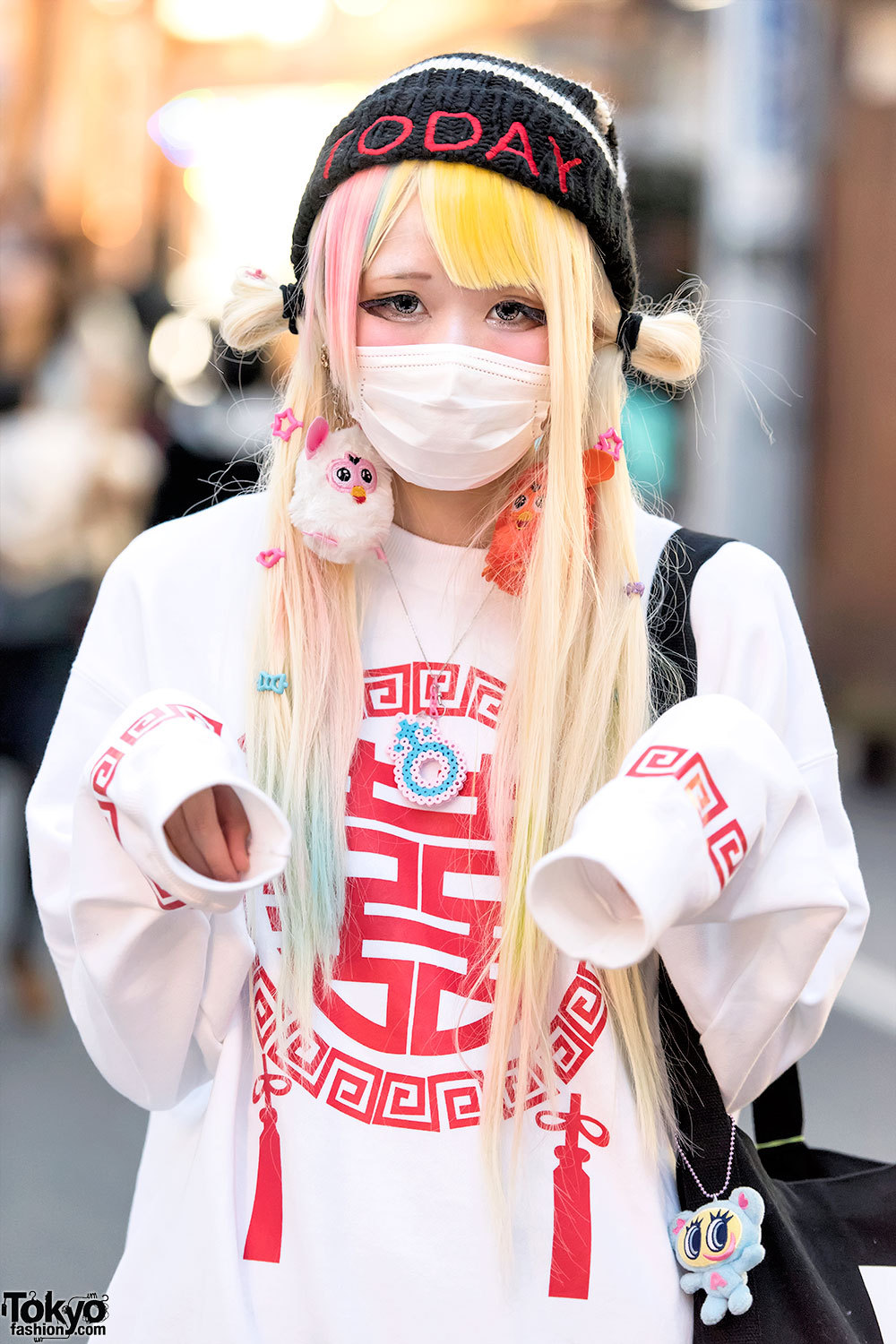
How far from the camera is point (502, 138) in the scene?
1.78 metres

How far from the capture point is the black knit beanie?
5.84 feet

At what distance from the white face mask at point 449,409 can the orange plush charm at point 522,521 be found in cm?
6

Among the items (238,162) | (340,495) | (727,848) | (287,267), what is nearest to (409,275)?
(340,495)

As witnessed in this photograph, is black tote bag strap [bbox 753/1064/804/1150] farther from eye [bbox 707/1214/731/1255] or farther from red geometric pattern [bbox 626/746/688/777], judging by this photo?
red geometric pattern [bbox 626/746/688/777]

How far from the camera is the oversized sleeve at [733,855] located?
4.35ft

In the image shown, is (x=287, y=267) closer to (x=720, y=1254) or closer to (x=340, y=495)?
(x=340, y=495)

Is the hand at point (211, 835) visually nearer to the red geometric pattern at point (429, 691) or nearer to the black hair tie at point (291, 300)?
the red geometric pattern at point (429, 691)

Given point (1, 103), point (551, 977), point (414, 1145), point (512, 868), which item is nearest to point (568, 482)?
point (512, 868)

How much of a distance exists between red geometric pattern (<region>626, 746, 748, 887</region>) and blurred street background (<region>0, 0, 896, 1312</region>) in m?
2.74

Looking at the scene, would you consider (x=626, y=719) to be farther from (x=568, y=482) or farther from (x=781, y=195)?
(x=781, y=195)

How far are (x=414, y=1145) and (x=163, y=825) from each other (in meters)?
0.52

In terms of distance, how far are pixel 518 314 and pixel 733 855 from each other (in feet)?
2.62

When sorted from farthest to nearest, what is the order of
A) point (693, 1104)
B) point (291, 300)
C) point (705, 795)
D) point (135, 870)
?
point (291, 300), point (693, 1104), point (135, 870), point (705, 795)

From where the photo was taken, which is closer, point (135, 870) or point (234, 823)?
point (234, 823)
